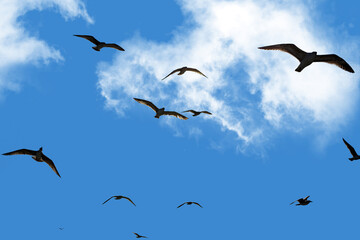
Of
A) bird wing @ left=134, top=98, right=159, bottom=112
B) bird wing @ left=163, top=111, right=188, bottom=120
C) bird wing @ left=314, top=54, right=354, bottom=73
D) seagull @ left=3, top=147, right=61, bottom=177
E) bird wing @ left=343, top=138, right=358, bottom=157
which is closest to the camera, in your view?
bird wing @ left=314, top=54, right=354, bottom=73

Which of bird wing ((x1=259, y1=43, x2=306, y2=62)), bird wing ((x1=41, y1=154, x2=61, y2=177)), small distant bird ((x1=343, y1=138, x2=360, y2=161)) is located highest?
bird wing ((x1=259, y1=43, x2=306, y2=62))

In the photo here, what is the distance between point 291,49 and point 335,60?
110 inches

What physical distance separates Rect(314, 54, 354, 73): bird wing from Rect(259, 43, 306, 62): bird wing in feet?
3.10

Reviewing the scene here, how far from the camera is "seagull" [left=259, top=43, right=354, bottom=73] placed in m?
24.1

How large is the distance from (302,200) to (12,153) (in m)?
21.3

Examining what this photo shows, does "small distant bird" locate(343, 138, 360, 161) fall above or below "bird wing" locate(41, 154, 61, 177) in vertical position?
below

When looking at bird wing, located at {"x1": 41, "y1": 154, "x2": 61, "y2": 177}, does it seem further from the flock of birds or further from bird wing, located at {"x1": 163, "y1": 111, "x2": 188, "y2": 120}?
bird wing, located at {"x1": 163, "y1": 111, "x2": 188, "y2": 120}

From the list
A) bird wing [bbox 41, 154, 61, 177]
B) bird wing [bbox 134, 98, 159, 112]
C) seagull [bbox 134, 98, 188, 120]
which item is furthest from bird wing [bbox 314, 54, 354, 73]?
bird wing [bbox 41, 154, 61, 177]

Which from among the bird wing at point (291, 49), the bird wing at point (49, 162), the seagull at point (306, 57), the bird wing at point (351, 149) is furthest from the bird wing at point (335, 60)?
the bird wing at point (49, 162)

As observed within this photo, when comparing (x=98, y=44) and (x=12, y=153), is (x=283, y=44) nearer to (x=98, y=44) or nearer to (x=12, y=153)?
(x=98, y=44)

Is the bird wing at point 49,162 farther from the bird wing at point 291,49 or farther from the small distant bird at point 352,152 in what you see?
the small distant bird at point 352,152

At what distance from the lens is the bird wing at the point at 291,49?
78.8 feet

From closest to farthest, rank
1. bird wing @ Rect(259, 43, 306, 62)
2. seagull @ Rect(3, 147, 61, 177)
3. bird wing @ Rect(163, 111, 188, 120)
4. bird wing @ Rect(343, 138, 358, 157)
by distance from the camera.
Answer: bird wing @ Rect(259, 43, 306, 62) < seagull @ Rect(3, 147, 61, 177) < bird wing @ Rect(343, 138, 358, 157) < bird wing @ Rect(163, 111, 188, 120)

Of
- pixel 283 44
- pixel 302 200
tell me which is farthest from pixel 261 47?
pixel 302 200
